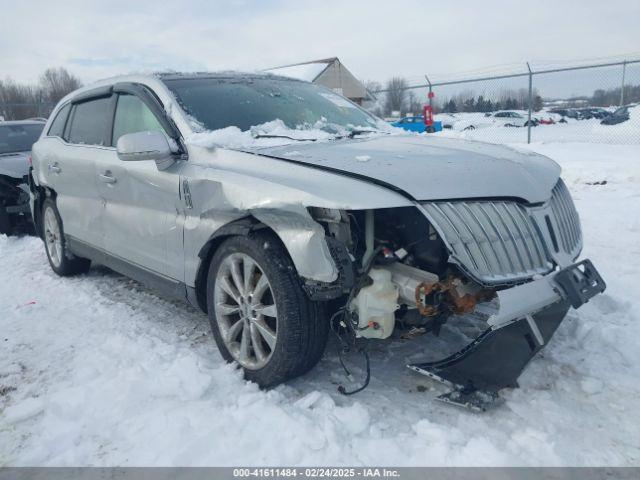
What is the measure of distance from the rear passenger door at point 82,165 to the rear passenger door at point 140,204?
0.16 meters

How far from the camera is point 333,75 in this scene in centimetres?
2842

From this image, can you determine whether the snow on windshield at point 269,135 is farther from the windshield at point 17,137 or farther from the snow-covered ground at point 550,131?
the snow-covered ground at point 550,131

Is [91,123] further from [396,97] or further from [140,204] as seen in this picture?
[396,97]

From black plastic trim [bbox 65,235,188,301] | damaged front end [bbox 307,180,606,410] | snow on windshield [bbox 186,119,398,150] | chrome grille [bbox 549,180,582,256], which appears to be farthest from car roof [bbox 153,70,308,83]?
chrome grille [bbox 549,180,582,256]

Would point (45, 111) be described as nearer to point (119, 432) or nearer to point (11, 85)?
point (11, 85)

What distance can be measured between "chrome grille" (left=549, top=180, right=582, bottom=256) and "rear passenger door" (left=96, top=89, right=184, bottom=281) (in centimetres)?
217

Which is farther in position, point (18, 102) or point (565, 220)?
point (18, 102)

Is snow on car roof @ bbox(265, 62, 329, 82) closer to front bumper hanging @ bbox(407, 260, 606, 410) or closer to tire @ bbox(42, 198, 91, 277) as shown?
tire @ bbox(42, 198, 91, 277)

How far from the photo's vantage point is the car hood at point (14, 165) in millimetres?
6914

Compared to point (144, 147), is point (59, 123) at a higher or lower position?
higher

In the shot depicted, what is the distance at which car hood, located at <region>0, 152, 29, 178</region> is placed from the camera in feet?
22.7

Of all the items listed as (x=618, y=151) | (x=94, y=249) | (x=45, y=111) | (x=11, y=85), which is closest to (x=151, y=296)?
(x=94, y=249)

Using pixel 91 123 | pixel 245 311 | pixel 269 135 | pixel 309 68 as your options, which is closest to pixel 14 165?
pixel 91 123

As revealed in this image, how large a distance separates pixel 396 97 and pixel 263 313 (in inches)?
708
